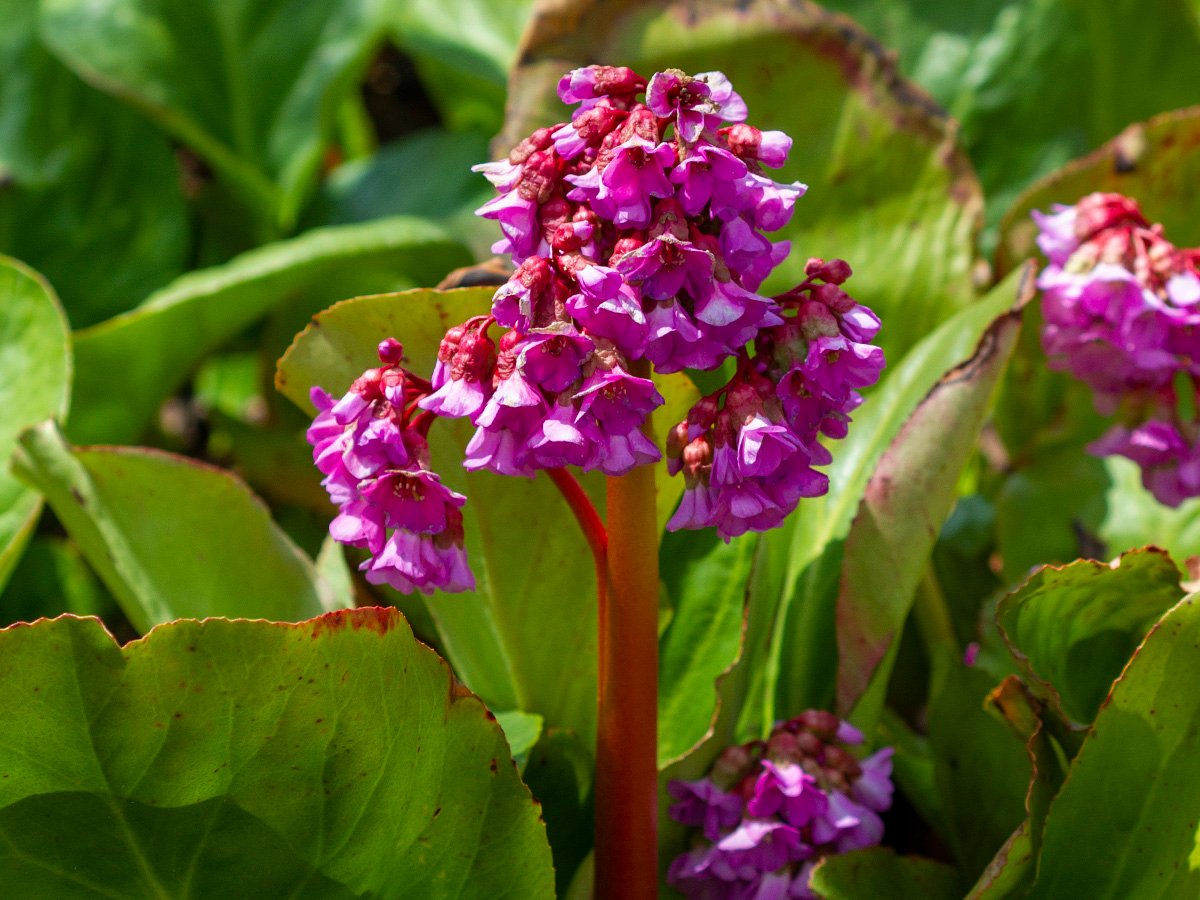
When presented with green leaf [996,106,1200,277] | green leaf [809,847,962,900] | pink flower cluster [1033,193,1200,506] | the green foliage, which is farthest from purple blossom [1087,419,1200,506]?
green leaf [809,847,962,900]

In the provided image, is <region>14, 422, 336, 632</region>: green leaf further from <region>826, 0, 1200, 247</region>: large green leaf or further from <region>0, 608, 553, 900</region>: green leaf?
<region>826, 0, 1200, 247</region>: large green leaf

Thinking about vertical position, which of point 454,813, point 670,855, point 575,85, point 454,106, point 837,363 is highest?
point 575,85

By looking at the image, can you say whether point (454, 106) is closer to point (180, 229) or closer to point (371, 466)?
point (180, 229)

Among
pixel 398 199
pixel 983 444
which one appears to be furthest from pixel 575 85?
pixel 398 199

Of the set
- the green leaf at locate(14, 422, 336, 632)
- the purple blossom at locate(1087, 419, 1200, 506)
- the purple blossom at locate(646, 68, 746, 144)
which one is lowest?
the green leaf at locate(14, 422, 336, 632)

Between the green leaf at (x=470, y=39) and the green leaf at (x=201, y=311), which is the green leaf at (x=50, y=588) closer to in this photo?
the green leaf at (x=201, y=311)
